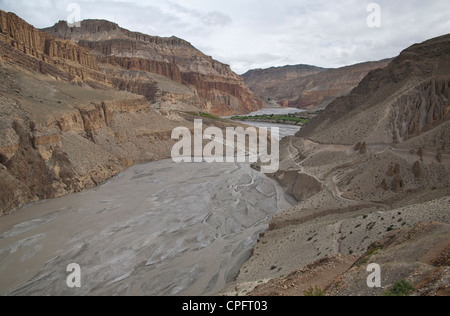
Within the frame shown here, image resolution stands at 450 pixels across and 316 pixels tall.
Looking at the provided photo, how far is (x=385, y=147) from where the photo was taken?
2419 cm

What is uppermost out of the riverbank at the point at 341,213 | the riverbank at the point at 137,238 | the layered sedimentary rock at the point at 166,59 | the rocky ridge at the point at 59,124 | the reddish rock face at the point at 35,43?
the layered sedimentary rock at the point at 166,59

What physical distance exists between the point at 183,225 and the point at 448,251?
14798mm

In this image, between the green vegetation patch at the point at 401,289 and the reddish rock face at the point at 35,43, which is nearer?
the green vegetation patch at the point at 401,289

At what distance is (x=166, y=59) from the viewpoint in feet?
343

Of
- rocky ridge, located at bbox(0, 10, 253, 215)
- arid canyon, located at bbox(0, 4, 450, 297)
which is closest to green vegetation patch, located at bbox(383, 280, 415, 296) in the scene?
arid canyon, located at bbox(0, 4, 450, 297)

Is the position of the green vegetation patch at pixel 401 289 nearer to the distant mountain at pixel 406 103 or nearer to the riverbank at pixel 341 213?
the riverbank at pixel 341 213

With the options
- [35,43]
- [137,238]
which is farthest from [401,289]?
[35,43]

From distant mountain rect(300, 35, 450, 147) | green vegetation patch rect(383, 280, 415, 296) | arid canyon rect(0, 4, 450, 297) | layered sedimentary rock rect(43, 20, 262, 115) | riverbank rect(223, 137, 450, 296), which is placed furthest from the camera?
layered sedimentary rock rect(43, 20, 262, 115)

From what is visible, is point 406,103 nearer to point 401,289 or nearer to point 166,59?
point 401,289

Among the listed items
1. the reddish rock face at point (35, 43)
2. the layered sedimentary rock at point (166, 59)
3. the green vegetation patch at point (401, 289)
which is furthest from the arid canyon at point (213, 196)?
the layered sedimentary rock at point (166, 59)

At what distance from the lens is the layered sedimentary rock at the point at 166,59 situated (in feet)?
304

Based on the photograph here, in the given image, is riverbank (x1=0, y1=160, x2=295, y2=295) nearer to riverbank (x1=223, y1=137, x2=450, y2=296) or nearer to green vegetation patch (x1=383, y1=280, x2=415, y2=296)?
riverbank (x1=223, y1=137, x2=450, y2=296)

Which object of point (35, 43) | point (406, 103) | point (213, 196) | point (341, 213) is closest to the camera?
point (341, 213)

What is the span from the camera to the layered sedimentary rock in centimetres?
9269
